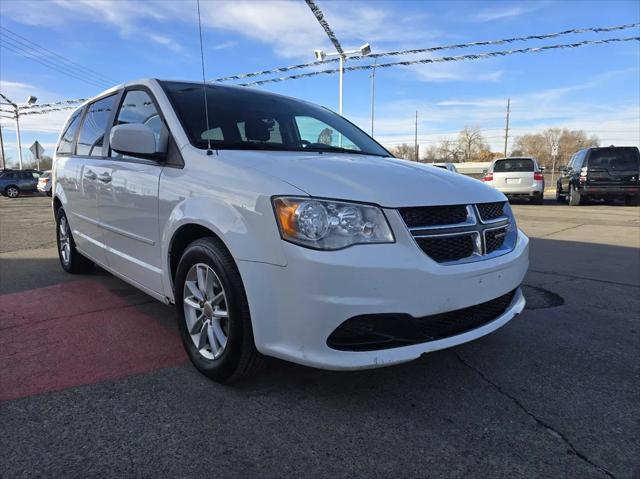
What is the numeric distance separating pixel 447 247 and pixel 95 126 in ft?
11.6

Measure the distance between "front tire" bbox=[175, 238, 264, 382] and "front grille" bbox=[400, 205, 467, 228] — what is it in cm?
89

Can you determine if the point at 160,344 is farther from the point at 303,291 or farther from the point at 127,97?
the point at 127,97

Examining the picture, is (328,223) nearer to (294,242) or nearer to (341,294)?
(294,242)

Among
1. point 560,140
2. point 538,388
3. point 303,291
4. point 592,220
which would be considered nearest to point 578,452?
point 538,388

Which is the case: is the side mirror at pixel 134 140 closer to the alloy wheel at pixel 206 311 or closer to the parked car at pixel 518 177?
the alloy wheel at pixel 206 311

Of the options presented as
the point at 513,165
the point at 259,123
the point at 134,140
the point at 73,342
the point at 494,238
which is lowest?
the point at 73,342

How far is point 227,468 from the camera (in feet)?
6.49

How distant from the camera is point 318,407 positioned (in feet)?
8.09

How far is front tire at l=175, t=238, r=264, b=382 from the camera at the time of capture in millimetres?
2439

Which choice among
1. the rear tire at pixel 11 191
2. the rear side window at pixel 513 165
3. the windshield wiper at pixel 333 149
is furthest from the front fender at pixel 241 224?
the rear tire at pixel 11 191

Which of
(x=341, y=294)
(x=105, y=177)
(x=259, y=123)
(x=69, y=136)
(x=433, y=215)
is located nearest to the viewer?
(x=341, y=294)

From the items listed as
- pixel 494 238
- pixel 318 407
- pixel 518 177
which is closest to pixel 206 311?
pixel 318 407

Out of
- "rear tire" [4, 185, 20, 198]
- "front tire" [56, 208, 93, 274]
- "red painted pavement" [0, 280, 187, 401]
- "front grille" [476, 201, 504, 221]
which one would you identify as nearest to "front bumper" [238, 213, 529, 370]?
"front grille" [476, 201, 504, 221]

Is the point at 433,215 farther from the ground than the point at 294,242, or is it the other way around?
the point at 433,215
